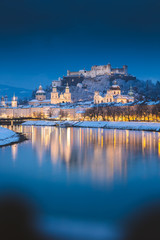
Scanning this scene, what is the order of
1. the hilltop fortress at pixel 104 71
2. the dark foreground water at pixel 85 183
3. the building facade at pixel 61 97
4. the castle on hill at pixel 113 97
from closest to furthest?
1. the dark foreground water at pixel 85 183
2. the castle on hill at pixel 113 97
3. the building facade at pixel 61 97
4. the hilltop fortress at pixel 104 71

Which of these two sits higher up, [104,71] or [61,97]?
[104,71]

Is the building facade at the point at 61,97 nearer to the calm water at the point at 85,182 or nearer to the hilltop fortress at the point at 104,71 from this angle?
the hilltop fortress at the point at 104,71

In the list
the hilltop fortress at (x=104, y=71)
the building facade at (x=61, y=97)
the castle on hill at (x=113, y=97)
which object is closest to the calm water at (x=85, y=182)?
the castle on hill at (x=113, y=97)

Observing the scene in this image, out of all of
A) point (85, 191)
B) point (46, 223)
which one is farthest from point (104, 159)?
point (46, 223)

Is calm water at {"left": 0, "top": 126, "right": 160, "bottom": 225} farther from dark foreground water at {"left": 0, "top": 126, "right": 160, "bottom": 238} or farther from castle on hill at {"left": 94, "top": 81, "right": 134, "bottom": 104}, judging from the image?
castle on hill at {"left": 94, "top": 81, "right": 134, "bottom": 104}

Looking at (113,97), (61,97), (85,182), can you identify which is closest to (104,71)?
(61,97)

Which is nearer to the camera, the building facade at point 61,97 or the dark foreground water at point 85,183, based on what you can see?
the dark foreground water at point 85,183

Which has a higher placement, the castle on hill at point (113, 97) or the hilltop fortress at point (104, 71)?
the hilltop fortress at point (104, 71)

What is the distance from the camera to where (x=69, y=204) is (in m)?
11.1

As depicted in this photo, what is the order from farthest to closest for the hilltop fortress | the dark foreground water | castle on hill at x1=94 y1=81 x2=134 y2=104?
the hilltop fortress < castle on hill at x1=94 y1=81 x2=134 y2=104 < the dark foreground water

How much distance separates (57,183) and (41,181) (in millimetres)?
870

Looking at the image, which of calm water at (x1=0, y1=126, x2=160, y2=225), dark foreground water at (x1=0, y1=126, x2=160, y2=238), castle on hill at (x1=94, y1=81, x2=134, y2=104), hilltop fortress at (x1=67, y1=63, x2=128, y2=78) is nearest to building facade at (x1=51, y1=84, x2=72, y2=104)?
hilltop fortress at (x1=67, y1=63, x2=128, y2=78)

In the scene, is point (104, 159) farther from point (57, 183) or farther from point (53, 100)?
point (53, 100)

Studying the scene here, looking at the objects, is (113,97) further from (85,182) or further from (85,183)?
(85,183)
